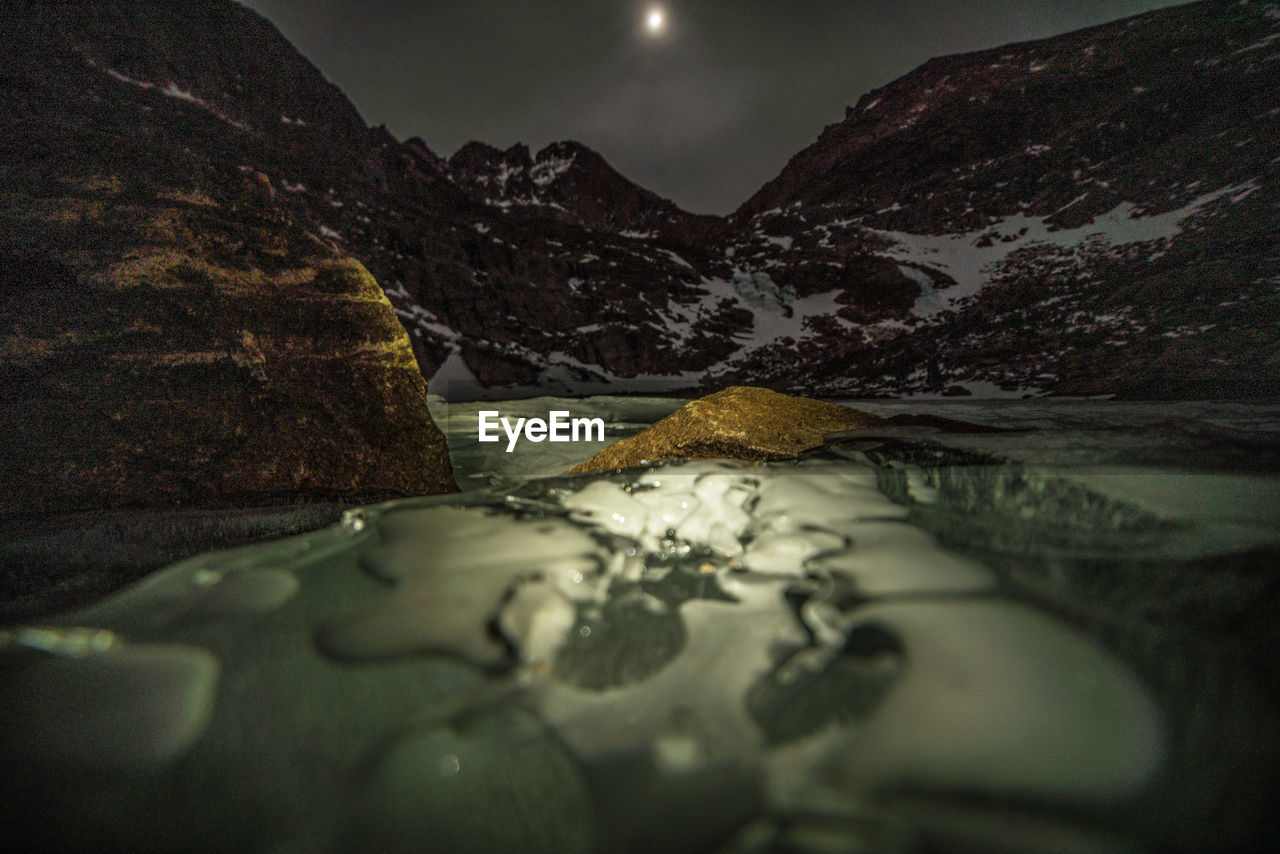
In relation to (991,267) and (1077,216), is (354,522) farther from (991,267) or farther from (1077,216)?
(1077,216)

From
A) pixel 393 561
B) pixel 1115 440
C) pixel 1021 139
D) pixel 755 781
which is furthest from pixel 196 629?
pixel 1021 139

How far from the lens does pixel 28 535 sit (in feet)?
6.37

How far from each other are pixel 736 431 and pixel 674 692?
2409 mm

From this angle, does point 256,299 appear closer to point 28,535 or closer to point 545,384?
point 28,535

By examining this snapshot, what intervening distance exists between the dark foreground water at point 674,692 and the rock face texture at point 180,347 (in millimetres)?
1593

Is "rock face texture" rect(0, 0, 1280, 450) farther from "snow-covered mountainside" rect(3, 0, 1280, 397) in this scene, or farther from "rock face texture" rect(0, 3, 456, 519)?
"rock face texture" rect(0, 3, 456, 519)

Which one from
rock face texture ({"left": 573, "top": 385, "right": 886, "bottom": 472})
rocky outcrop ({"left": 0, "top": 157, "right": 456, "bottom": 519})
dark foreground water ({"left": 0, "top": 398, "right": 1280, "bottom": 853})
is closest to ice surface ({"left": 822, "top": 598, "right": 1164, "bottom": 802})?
dark foreground water ({"left": 0, "top": 398, "right": 1280, "bottom": 853})

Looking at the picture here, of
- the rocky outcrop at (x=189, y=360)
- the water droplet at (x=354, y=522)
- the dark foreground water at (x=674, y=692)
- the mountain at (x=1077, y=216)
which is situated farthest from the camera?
the mountain at (x=1077, y=216)

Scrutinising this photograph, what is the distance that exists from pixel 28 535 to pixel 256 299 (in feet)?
5.45

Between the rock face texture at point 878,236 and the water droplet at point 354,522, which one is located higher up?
the rock face texture at point 878,236

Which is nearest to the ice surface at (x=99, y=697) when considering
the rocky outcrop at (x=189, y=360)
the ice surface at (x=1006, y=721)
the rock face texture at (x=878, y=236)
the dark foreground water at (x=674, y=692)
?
the dark foreground water at (x=674, y=692)

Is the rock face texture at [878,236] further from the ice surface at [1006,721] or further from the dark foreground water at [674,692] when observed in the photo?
the ice surface at [1006,721]

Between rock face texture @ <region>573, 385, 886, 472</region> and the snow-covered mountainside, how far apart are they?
738 inches

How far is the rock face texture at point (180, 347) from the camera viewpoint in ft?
7.71
